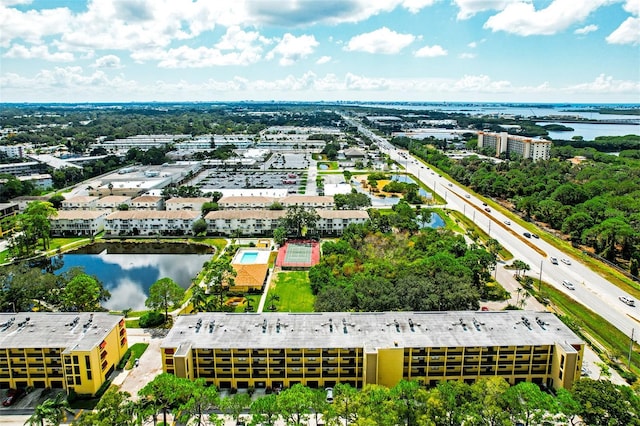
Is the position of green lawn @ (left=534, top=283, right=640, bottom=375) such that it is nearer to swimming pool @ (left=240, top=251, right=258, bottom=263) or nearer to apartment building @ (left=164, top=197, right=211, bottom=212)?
swimming pool @ (left=240, top=251, right=258, bottom=263)

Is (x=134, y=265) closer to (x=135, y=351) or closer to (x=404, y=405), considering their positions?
(x=135, y=351)

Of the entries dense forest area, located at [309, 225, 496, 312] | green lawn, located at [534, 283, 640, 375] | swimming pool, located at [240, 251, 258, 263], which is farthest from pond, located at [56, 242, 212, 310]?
green lawn, located at [534, 283, 640, 375]

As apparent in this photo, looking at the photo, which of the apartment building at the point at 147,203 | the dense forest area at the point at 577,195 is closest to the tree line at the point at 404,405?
the dense forest area at the point at 577,195

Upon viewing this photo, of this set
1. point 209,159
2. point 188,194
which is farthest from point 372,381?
point 209,159

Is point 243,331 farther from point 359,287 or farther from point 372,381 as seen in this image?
point 359,287

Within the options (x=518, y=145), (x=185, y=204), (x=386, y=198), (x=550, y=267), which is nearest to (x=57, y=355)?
(x=185, y=204)

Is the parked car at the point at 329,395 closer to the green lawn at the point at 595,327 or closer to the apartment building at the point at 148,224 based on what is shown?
the green lawn at the point at 595,327
